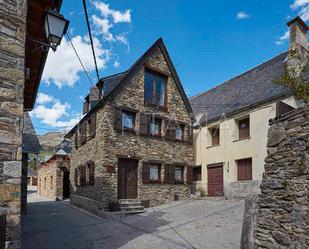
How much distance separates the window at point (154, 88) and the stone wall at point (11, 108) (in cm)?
1233

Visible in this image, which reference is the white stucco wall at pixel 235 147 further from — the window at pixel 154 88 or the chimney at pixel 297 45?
the window at pixel 154 88

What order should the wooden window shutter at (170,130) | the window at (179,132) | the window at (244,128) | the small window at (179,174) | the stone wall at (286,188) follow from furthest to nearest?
the window at (179,132)
the small window at (179,174)
the wooden window shutter at (170,130)
the window at (244,128)
the stone wall at (286,188)

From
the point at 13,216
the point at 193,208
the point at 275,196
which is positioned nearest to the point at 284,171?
the point at 275,196

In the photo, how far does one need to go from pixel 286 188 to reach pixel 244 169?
1052 centimetres

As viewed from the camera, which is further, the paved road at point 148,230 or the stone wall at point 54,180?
the stone wall at point 54,180

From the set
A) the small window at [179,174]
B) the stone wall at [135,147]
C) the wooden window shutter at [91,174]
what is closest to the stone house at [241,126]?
the stone wall at [135,147]

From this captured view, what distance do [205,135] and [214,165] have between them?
1966 mm

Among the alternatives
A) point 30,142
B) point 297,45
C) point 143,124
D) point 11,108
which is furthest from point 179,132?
point 11,108

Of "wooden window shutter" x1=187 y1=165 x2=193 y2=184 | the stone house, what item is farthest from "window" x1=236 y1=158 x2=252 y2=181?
"wooden window shutter" x1=187 y1=165 x2=193 y2=184

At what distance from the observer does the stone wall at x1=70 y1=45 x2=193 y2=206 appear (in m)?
14.2

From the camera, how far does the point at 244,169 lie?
15.7m

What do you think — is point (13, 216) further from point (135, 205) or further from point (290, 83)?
point (135, 205)

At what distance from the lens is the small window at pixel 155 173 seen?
52.6 ft

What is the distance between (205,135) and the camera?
725 inches
